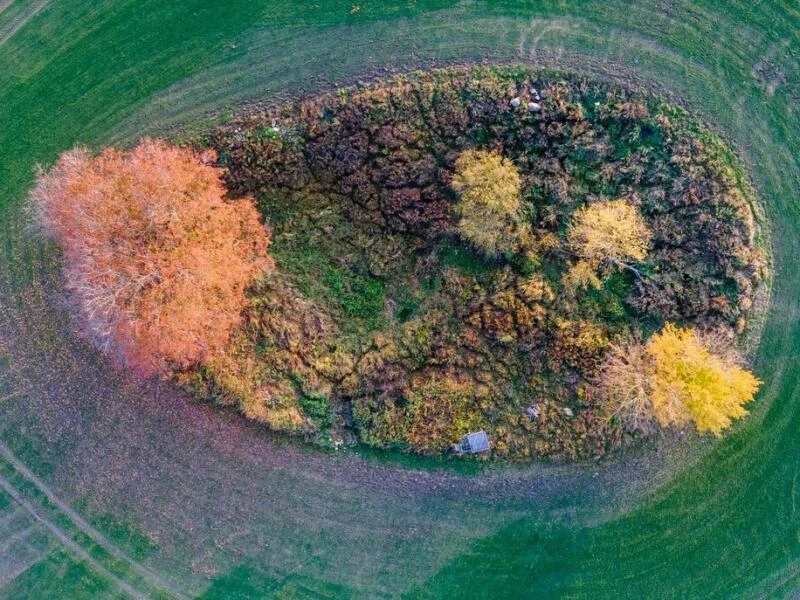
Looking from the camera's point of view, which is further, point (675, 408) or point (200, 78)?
point (200, 78)

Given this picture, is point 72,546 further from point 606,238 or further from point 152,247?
point 606,238

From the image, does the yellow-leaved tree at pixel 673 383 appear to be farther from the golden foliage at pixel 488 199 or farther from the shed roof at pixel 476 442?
the golden foliage at pixel 488 199

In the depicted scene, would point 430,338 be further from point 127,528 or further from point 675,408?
point 127,528

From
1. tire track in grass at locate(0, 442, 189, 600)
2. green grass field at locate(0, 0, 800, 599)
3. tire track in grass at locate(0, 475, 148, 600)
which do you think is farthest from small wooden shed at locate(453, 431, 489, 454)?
tire track in grass at locate(0, 475, 148, 600)

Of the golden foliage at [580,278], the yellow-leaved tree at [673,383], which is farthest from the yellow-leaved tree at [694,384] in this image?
the golden foliage at [580,278]

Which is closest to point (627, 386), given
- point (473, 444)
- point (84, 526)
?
point (473, 444)

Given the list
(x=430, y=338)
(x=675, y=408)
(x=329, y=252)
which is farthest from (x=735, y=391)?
(x=329, y=252)

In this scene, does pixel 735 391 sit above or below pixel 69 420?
below

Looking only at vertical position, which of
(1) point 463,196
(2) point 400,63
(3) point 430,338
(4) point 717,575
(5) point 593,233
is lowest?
(4) point 717,575
